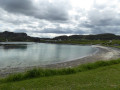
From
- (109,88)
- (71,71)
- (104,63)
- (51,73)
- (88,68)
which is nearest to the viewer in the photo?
(109,88)

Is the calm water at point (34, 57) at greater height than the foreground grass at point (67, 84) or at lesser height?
lesser

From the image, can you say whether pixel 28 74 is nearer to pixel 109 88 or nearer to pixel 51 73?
pixel 51 73

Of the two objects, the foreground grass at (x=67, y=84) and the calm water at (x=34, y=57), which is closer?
the foreground grass at (x=67, y=84)

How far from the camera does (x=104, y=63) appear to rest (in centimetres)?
1551

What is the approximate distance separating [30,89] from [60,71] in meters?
5.18

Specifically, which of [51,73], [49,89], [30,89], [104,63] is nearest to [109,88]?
[49,89]

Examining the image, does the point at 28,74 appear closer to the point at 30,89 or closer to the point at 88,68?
the point at 30,89

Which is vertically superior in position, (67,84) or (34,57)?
(67,84)

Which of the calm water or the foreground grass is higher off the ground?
the foreground grass

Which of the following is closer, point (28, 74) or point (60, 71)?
point (28, 74)

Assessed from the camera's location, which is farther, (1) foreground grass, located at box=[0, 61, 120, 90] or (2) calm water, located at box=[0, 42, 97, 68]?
(2) calm water, located at box=[0, 42, 97, 68]

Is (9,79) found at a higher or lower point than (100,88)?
lower

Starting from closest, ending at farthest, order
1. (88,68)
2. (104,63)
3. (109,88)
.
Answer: (109,88) → (88,68) → (104,63)

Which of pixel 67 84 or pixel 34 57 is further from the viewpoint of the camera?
pixel 34 57
